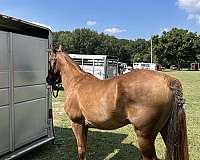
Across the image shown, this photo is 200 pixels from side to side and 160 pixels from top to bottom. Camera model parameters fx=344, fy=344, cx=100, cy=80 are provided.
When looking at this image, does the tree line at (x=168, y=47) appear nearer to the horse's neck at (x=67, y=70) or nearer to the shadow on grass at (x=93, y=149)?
the shadow on grass at (x=93, y=149)

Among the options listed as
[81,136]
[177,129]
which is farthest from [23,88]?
[177,129]

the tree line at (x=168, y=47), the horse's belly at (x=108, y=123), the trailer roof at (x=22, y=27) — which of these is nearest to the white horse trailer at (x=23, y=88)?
the trailer roof at (x=22, y=27)

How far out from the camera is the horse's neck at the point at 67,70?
6.39m

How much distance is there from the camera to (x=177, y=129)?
5172 mm

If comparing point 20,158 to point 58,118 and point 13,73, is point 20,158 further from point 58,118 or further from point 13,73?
point 58,118

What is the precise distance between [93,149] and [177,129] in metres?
2.73

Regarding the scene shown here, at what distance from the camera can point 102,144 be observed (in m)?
7.88

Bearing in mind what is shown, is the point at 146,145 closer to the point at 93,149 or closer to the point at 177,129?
the point at 177,129

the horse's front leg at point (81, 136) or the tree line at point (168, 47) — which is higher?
the tree line at point (168, 47)

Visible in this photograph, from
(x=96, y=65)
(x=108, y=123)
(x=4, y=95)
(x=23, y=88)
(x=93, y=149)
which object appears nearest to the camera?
(x=108, y=123)

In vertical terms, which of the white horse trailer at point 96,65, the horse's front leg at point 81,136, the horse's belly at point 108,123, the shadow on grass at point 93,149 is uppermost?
the white horse trailer at point 96,65

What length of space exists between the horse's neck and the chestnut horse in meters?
0.59

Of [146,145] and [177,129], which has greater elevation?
[177,129]

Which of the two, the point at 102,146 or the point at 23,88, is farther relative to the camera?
the point at 102,146
